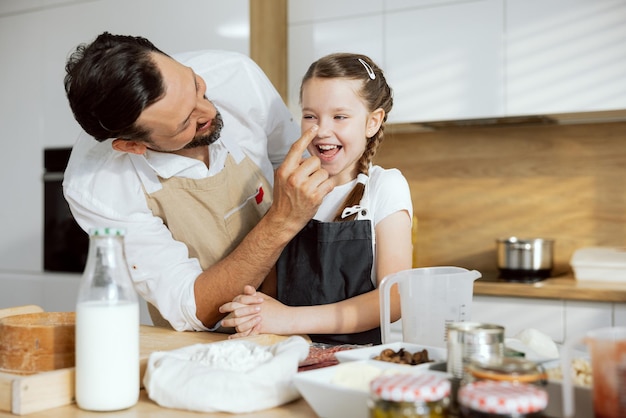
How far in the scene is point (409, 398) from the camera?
2.16 ft

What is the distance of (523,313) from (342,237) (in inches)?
47.9

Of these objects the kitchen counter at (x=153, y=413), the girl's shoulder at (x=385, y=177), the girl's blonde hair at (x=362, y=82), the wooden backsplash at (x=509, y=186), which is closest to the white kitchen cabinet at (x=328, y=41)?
the wooden backsplash at (x=509, y=186)

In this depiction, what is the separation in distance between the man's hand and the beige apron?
22cm

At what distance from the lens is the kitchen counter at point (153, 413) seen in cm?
85

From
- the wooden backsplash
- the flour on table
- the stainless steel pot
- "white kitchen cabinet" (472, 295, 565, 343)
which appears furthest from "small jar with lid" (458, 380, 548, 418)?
the wooden backsplash

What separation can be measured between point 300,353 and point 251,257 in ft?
1.50

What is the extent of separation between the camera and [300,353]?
0.94 metres

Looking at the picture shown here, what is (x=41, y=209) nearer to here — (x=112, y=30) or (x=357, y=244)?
(x=112, y=30)

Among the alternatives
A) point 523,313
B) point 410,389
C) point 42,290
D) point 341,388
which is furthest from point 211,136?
point 42,290

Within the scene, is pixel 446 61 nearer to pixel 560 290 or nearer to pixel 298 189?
pixel 560 290

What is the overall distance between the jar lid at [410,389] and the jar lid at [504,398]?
0.07 feet

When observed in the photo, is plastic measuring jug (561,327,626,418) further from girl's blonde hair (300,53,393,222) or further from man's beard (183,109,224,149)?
man's beard (183,109,224,149)

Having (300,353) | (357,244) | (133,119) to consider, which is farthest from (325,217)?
(300,353)

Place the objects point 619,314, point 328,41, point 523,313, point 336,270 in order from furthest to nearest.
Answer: point 328,41 < point 523,313 < point 619,314 < point 336,270
